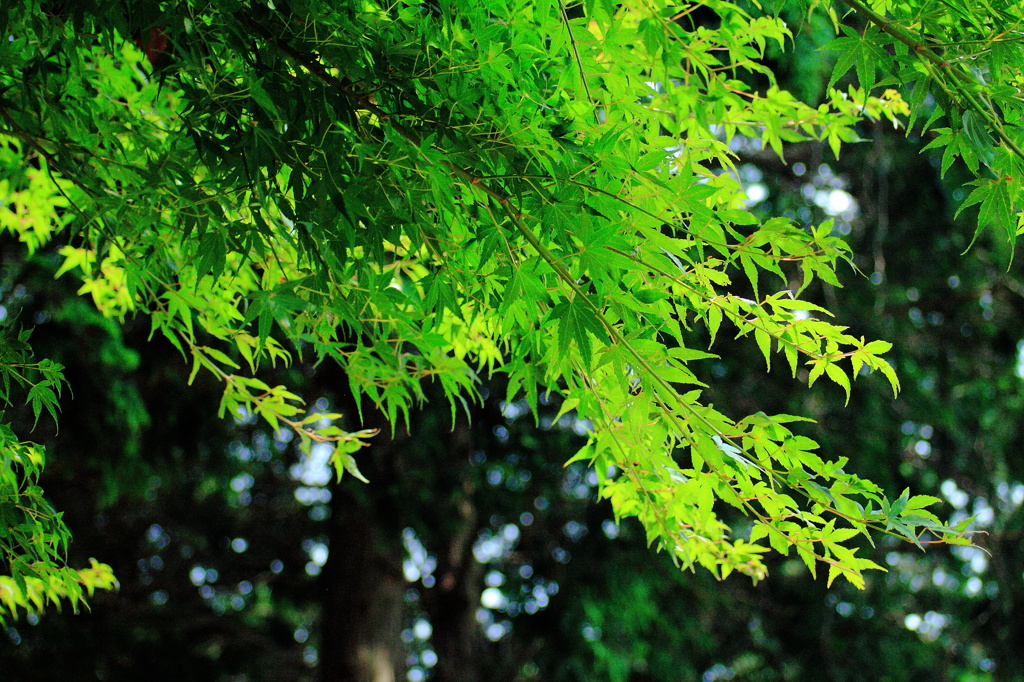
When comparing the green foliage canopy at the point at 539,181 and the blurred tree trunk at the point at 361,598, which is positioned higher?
the green foliage canopy at the point at 539,181

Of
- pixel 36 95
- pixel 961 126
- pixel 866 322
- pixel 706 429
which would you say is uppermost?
pixel 36 95

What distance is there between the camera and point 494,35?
1.25 m

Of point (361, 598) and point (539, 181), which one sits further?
point (361, 598)

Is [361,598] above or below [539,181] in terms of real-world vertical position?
below

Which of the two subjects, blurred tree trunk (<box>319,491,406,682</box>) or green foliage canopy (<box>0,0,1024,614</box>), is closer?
green foliage canopy (<box>0,0,1024,614</box>)

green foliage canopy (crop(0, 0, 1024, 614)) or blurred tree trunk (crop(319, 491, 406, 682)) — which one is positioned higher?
green foliage canopy (crop(0, 0, 1024, 614))

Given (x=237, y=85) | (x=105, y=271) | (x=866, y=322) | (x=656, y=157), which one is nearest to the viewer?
(x=656, y=157)

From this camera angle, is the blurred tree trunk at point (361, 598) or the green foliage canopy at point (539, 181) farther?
the blurred tree trunk at point (361, 598)

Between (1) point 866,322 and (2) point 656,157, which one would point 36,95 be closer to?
(2) point 656,157

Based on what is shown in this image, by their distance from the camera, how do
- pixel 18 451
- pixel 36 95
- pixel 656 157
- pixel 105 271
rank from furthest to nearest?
pixel 105 271 < pixel 18 451 < pixel 36 95 < pixel 656 157

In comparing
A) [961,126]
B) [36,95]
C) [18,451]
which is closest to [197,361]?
[18,451]

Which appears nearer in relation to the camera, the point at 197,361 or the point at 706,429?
the point at 706,429

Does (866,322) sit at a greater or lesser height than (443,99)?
lesser

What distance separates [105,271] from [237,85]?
36.7 inches
